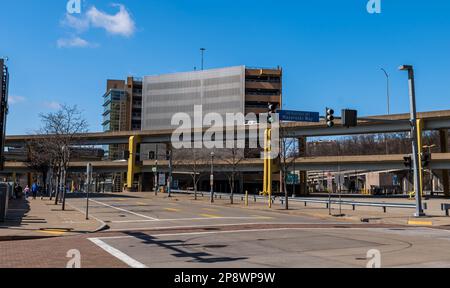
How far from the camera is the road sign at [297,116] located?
93.8ft

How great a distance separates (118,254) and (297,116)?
18310 millimetres

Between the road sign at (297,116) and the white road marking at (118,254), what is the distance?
15189 millimetres

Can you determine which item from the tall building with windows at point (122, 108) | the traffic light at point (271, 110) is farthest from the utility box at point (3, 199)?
the tall building with windows at point (122, 108)

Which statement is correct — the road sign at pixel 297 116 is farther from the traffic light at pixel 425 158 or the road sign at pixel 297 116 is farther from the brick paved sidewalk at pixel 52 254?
the brick paved sidewalk at pixel 52 254

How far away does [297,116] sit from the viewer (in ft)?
95.2

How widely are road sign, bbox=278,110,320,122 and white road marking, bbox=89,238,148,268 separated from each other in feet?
49.8

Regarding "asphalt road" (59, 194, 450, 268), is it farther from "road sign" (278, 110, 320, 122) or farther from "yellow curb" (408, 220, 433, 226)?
"road sign" (278, 110, 320, 122)

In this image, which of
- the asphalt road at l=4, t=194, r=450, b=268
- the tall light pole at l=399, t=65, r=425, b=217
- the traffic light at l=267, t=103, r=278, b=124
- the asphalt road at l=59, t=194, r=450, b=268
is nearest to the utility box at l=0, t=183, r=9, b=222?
the asphalt road at l=59, t=194, r=450, b=268

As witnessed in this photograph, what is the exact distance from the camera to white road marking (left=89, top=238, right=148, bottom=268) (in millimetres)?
11102

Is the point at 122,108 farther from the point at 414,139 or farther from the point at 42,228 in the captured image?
the point at 42,228

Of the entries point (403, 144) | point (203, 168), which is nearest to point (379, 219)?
point (203, 168)

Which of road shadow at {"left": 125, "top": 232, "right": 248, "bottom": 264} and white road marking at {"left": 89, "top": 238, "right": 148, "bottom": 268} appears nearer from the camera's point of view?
white road marking at {"left": 89, "top": 238, "right": 148, "bottom": 268}

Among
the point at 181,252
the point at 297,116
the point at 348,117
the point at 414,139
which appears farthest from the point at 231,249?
the point at 414,139
